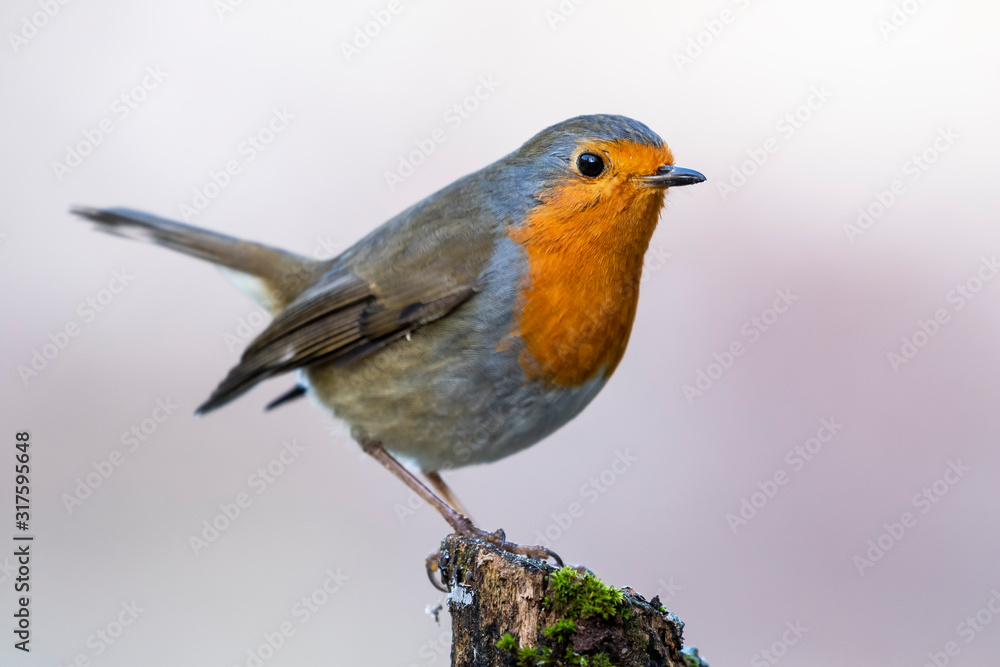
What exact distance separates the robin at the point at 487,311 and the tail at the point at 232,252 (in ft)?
1.28

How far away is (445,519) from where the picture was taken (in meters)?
3.47

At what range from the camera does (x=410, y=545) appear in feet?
15.9

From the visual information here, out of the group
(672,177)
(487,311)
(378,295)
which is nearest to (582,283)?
(487,311)

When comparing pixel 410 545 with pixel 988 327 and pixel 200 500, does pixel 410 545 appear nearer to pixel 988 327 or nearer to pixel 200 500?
pixel 200 500

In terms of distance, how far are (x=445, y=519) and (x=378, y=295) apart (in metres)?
0.90

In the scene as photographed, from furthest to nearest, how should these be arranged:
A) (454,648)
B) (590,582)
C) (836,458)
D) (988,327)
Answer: (988,327)
(836,458)
(454,648)
(590,582)

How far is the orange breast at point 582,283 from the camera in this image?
3.10 metres

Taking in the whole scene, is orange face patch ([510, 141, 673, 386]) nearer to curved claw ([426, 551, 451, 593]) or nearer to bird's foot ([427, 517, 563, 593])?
bird's foot ([427, 517, 563, 593])

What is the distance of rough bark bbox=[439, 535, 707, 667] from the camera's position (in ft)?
7.39

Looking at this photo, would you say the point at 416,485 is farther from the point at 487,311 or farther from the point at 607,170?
the point at 607,170

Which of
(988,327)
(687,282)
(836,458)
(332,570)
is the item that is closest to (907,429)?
(836,458)

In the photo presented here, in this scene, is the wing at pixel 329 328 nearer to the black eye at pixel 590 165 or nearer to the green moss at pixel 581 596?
the black eye at pixel 590 165

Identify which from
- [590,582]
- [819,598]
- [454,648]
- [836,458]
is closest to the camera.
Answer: [590,582]

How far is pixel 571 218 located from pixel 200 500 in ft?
9.47
